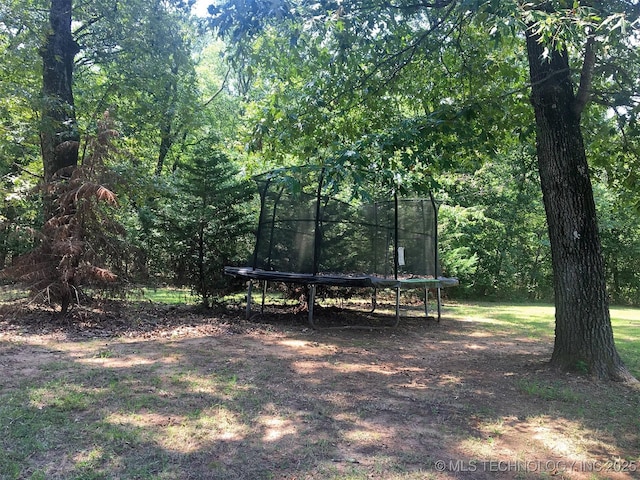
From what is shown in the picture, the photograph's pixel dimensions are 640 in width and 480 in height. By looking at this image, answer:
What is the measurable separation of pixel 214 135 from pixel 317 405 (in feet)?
25.3

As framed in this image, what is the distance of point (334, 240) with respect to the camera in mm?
9188

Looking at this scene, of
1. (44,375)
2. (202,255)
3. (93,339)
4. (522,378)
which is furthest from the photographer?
(202,255)

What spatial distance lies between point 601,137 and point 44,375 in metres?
7.91

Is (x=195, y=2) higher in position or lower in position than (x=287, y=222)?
A: higher

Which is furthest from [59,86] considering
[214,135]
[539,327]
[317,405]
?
[539,327]

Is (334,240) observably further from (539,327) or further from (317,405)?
(317,405)

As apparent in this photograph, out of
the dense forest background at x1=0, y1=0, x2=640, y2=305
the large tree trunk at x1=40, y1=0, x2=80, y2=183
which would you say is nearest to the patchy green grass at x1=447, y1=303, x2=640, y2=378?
the dense forest background at x1=0, y1=0, x2=640, y2=305

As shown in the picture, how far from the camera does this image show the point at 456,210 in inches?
639

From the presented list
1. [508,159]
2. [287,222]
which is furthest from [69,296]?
[508,159]

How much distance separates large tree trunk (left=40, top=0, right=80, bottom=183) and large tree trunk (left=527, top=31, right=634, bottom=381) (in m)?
7.98

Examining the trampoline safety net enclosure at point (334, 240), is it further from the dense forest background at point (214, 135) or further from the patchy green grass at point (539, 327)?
the patchy green grass at point (539, 327)

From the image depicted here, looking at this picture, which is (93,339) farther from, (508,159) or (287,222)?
(508,159)

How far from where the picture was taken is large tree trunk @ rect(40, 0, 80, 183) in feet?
→ 29.9

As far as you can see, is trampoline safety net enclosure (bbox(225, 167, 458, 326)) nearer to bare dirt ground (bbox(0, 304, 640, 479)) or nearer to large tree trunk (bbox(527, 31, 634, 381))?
bare dirt ground (bbox(0, 304, 640, 479))
